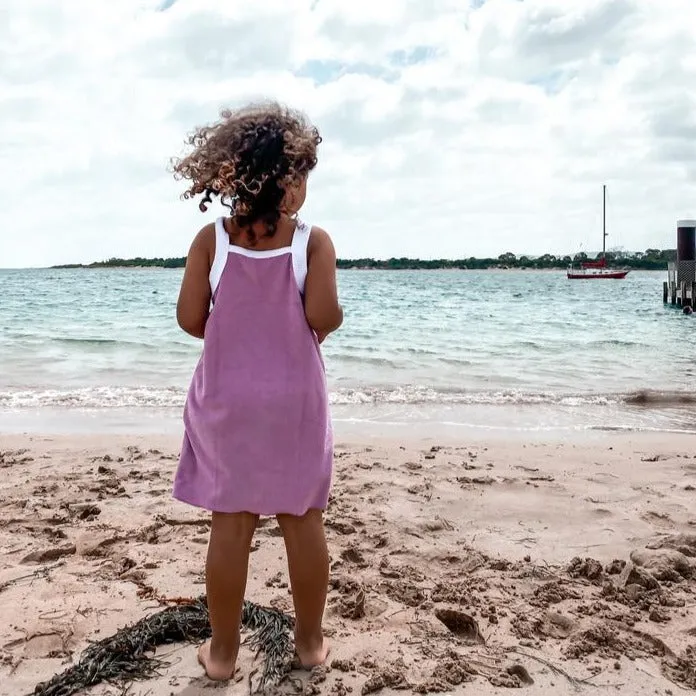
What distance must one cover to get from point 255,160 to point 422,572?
1.94 meters

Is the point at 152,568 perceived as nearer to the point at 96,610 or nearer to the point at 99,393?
the point at 96,610

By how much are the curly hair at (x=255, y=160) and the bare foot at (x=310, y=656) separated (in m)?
1.37

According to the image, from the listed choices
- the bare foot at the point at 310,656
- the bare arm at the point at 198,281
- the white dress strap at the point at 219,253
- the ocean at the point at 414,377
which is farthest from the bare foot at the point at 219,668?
the ocean at the point at 414,377

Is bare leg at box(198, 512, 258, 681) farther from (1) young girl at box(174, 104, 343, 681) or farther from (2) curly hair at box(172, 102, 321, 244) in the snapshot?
(2) curly hair at box(172, 102, 321, 244)

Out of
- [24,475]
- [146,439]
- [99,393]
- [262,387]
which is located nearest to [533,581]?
[262,387]

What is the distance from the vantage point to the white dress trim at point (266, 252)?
2.08m

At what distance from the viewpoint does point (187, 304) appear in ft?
7.11

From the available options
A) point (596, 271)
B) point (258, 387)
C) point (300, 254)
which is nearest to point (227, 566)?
point (258, 387)

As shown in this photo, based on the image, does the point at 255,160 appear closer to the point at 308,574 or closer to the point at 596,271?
the point at 308,574

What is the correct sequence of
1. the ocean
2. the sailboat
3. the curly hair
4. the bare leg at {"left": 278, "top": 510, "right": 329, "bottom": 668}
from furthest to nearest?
the sailboat, the ocean, the bare leg at {"left": 278, "top": 510, "right": 329, "bottom": 668}, the curly hair

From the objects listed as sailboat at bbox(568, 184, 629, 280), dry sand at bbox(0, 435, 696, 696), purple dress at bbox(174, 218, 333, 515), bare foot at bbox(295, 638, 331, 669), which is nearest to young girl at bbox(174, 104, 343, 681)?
purple dress at bbox(174, 218, 333, 515)

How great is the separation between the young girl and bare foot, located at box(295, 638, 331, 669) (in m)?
0.36

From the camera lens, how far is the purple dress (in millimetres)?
2066

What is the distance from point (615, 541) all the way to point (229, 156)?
2630 mm
